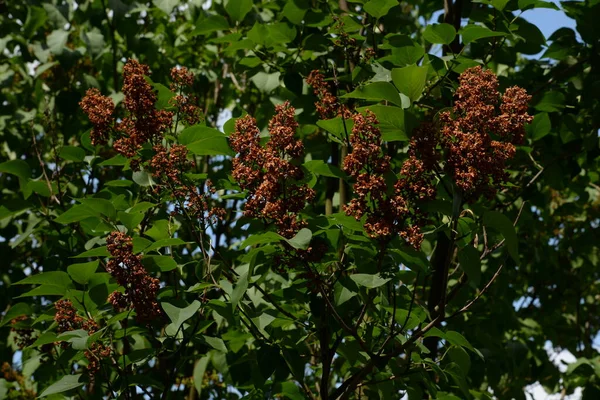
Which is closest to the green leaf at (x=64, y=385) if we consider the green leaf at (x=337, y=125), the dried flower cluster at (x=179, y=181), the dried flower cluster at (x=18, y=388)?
the dried flower cluster at (x=179, y=181)

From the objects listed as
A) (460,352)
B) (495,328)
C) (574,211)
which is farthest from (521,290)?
(460,352)

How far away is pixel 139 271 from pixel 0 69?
11.2 feet

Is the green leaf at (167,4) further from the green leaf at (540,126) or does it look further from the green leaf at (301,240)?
the green leaf at (301,240)

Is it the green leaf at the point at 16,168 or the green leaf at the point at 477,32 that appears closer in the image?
the green leaf at the point at 477,32

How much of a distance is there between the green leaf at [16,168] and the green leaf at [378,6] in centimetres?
119

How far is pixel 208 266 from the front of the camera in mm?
1992

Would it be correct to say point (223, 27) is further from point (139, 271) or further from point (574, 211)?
point (574, 211)

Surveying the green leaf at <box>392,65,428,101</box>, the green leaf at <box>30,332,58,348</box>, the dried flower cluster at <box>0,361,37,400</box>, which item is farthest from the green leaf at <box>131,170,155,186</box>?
the dried flower cluster at <box>0,361,37,400</box>

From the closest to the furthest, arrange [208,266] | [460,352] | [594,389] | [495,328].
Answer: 1. [208,266]
2. [460,352]
3. [495,328]
4. [594,389]

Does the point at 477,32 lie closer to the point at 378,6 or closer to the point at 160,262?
the point at 378,6

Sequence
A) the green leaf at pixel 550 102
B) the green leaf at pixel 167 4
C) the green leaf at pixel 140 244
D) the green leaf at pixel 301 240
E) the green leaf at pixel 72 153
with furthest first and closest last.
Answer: the green leaf at pixel 167 4, the green leaf at pixel 550 102, the green leaf at pixel 72 153, the green leaf at pixel 140 244, the green leaf at pixel 301 240

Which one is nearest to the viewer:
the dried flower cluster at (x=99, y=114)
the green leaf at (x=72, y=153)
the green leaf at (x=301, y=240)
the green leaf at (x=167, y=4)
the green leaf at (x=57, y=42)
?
the green leaf at (x=301, y=240)

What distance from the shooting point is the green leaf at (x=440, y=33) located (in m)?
2.33

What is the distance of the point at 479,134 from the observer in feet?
5.65
